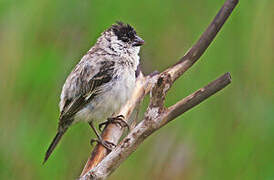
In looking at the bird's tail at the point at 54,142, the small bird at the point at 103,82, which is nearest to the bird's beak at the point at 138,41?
the small bird at the point at 103,82

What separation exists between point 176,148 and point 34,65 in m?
1.22

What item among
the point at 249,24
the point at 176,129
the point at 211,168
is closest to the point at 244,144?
the point at 211,168

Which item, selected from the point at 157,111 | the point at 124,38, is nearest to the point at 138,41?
the point at 124,38

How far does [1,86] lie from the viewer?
3.70m

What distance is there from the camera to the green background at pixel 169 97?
3.53 meters

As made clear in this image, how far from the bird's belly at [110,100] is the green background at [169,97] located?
0.97 ft

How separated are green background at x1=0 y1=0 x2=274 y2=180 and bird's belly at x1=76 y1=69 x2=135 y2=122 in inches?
11.6

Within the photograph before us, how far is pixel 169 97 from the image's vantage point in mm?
3832

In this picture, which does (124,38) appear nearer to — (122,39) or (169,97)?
(122,39)

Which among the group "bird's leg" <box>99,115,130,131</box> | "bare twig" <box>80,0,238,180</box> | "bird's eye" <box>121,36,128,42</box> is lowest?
"bare twig" <box>80,0,238,180</box>

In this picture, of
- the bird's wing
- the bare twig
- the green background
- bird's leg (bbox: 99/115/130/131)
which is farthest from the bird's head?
the bare twig

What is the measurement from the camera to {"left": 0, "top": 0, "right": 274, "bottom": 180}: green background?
3531mm

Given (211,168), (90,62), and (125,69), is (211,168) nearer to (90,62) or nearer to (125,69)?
(125,69)

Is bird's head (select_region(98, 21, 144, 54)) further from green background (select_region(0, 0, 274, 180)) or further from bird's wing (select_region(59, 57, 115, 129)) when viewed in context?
green background (select_region(0, 0, 274, 180))
